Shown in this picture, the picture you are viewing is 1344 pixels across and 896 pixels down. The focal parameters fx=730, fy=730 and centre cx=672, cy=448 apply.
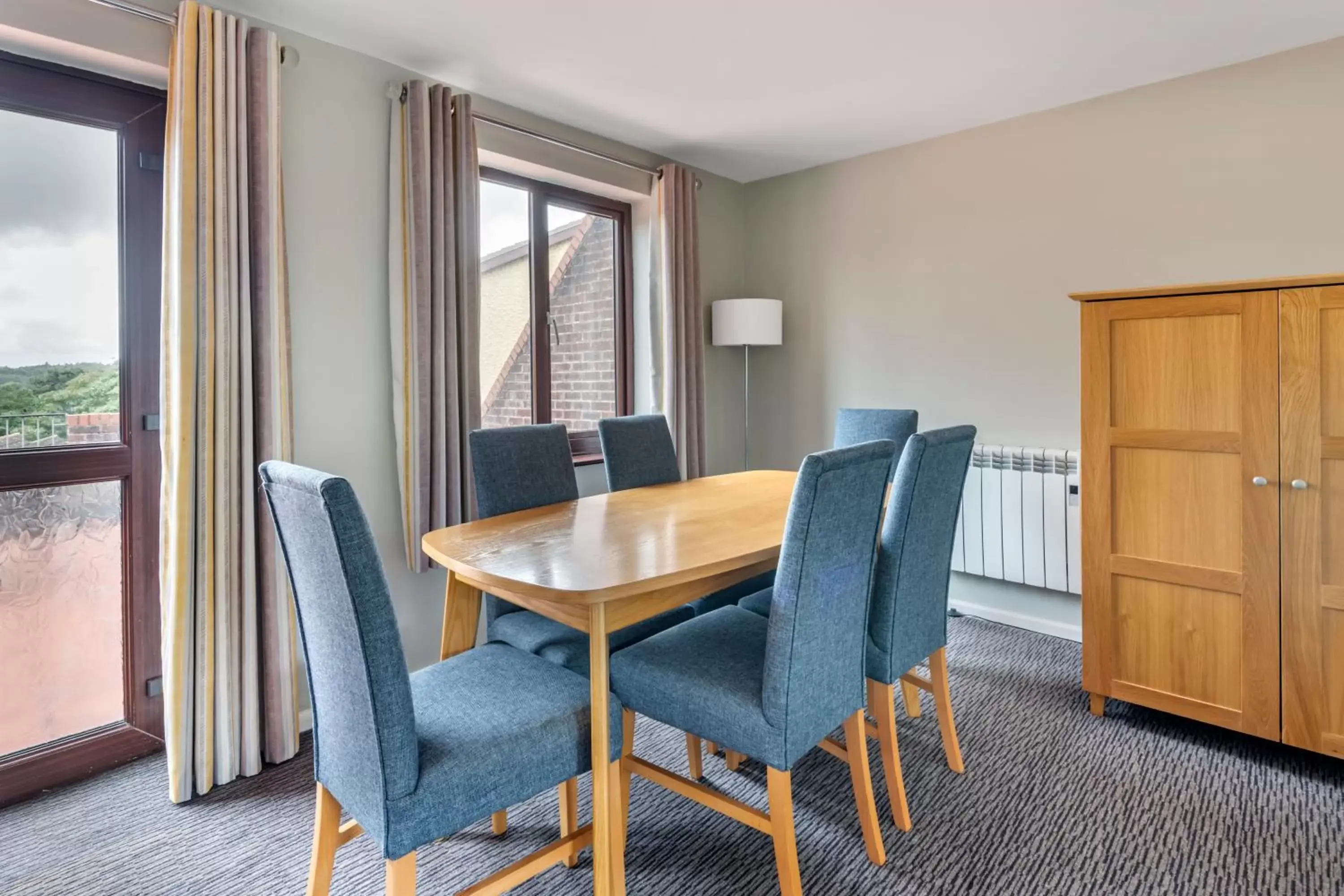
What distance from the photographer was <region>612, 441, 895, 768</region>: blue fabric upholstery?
5.04 ft

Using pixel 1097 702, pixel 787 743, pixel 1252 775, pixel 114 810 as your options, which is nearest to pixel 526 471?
pixel 787 743

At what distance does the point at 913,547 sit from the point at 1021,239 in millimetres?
2199

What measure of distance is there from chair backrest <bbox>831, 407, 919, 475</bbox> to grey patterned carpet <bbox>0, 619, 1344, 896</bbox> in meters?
1.23

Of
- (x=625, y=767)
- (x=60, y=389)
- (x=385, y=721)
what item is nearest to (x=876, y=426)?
(x=625, y=767)

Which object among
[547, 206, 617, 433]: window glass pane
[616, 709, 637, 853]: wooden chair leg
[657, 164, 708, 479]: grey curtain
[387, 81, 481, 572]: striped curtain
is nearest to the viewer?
[616, 709, 637, 853]: wooden chair leg

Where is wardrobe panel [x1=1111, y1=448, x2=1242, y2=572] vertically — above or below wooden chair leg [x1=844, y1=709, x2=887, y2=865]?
above

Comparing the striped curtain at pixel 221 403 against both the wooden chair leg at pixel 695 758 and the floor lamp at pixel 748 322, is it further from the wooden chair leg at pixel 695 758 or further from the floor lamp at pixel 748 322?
the floor lamp at pixel 748 322

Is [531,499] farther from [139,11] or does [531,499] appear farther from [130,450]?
[139,11]

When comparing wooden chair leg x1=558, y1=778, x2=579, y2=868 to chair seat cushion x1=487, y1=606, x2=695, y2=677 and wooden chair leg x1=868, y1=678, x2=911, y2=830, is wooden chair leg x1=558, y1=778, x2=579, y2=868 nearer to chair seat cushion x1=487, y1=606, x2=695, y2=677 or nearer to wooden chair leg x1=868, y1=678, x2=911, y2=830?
chair seat cushion x1=487, y1=606, x2=695, y2=677

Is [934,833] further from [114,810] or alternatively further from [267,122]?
[267,122]

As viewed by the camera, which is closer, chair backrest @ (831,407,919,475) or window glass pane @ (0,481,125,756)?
window glass pane @ (0,481,125,756)

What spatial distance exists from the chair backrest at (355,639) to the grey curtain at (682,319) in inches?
104

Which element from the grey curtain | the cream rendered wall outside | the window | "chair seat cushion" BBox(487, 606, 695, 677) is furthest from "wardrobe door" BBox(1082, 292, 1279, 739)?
the cream rendered wall outside

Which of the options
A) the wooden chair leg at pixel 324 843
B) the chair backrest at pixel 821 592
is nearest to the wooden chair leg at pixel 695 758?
the chair backrest at pixel 821 592
